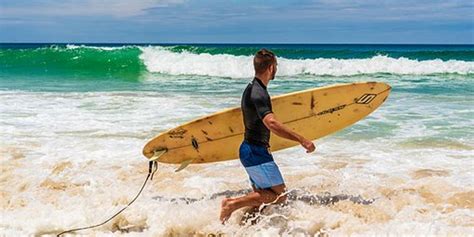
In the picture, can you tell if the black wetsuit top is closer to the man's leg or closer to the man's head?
the man's head

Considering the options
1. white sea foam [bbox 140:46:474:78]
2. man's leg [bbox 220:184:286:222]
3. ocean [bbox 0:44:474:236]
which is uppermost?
man's leg [bbox 220:184:286:222]

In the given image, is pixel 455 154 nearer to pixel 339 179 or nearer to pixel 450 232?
pixel 339 179

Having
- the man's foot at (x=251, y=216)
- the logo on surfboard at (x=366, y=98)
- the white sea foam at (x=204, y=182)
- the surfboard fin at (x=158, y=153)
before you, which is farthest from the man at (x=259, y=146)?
the logo on surfboard at (x=366, y=98)

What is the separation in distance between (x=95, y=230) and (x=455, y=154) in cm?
427

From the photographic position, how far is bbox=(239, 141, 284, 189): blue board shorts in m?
3.82

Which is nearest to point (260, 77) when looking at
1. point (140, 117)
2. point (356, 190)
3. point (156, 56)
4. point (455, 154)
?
point (356, 190)

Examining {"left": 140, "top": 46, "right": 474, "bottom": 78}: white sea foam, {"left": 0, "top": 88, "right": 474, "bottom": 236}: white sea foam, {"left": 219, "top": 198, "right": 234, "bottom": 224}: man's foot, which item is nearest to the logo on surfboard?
{"left": 0, "top": 88, "right": 474, "bottom": 236}: white sea foam

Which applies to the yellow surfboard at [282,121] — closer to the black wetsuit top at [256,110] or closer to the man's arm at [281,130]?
the black wetsuit top at [256,110]

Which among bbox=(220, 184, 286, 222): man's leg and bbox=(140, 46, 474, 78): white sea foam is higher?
bbox=(220, 184, 286, 222): man's leg

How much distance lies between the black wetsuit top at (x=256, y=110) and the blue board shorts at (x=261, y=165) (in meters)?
0.05

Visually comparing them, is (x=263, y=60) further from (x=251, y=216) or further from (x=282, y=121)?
(x=282, y=121)

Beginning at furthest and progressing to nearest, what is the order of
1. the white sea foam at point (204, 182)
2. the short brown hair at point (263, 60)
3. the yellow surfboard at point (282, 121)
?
the yellow surfboard at point (282, 121), the white sea foam at point (204, 182), the short brown hair at point (263, 60)

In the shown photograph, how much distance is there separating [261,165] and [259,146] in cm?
13

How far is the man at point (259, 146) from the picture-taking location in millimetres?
3684
